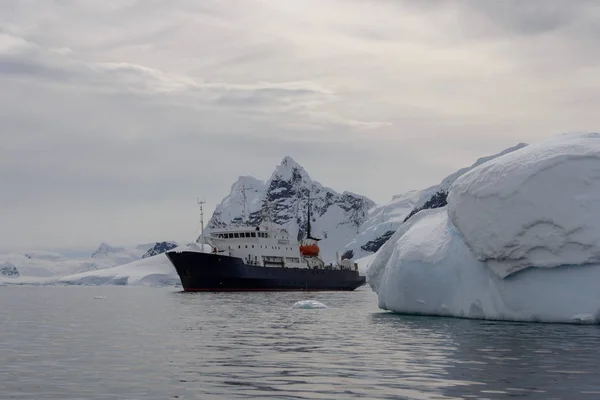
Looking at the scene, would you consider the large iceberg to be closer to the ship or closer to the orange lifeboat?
the ship

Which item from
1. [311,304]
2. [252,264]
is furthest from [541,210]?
[252,264]

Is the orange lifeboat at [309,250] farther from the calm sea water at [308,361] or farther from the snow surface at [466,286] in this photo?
the calm sea water at [308,361]

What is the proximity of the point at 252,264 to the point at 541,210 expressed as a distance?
59794 millimetres

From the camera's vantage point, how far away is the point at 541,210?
96.2ft

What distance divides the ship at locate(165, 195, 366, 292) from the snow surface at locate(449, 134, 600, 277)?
53774 millimetres

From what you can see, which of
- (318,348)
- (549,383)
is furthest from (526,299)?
(549,383)

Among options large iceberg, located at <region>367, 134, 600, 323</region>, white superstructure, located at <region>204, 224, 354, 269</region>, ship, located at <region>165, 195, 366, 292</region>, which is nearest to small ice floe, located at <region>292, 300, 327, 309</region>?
large iceberg, located at <region>367, 134, 600, 323</region>

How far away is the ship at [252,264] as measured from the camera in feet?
273

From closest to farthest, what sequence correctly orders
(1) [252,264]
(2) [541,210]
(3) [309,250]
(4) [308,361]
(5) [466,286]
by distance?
(4) [308,361] < (2) [541,210] < (5) [466,286] < (1) [252,264] < (3) [309,250]

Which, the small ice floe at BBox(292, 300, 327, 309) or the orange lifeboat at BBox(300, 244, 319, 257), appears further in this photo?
the orange lifeboat at BBox(300, 244, 319, 257)

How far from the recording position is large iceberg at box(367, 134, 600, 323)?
1129 inches

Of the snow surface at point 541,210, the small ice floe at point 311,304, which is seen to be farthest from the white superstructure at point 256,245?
the snow surface at point 541,210

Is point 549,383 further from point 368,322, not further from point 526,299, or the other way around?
point 368,322

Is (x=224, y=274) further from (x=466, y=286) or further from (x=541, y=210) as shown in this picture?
(x=541, y=210)
